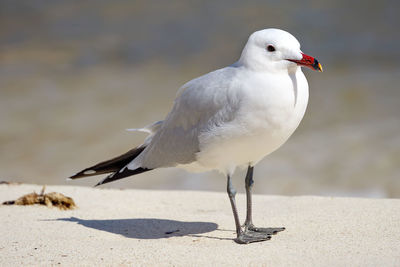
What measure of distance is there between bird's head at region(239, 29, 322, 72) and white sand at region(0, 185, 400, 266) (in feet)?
3.52

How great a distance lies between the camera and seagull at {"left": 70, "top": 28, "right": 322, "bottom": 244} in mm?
3508

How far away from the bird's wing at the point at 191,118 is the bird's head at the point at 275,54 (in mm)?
169

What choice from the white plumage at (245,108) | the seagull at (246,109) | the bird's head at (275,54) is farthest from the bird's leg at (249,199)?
the bird's head at (275,54)

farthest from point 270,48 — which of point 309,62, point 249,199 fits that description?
point 249,199

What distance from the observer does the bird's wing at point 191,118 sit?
3635 mm

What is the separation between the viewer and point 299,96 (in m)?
3.60

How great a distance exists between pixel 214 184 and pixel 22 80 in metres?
6.57

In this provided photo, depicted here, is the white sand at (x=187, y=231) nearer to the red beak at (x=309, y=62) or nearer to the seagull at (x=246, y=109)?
the seagull at (x=246, y=109)

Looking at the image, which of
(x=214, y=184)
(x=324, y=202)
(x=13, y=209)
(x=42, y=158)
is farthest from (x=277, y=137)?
(x=42, y=158)

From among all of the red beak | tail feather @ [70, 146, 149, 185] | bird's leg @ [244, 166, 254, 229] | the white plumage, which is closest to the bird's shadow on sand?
bird's leg @ [244, 166, 254, 229]

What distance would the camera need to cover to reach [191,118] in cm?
384

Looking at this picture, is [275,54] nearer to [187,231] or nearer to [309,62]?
[309,62]

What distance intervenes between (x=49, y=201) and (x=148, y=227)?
0.95 meters

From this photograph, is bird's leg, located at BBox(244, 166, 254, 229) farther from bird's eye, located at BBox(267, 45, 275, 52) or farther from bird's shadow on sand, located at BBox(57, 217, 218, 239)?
bird's eye, located at BBox(267, 45, 275, 52)
